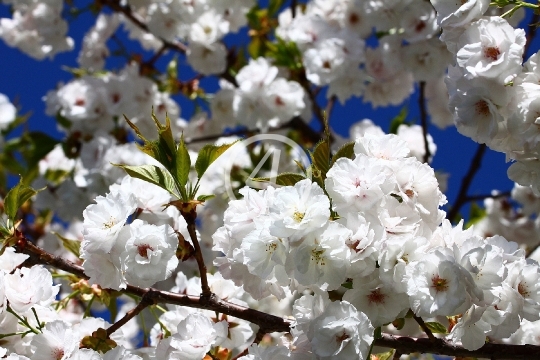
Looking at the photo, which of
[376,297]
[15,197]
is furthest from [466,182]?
[15,197]

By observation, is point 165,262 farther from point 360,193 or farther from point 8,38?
point 8,38

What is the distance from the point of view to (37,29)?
352 centimetres

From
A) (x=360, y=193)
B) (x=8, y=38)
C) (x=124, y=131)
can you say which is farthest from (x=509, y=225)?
(x=8, y=38)

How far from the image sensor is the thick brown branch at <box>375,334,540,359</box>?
4.11 ft

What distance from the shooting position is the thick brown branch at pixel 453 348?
1252 millimetres

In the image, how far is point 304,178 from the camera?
126 cm

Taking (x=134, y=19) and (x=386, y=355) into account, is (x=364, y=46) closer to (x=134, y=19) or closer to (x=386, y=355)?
(x=134, y=19)

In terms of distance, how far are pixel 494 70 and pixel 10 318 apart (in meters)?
1.11

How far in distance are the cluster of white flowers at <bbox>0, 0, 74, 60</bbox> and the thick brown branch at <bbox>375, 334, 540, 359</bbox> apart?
9.17 ft

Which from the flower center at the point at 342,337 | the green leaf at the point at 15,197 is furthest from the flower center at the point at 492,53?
the green leaf at the point at 15,197

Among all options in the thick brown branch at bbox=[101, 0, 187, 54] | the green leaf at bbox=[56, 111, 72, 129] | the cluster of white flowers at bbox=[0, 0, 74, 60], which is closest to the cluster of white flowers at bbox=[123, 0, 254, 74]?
the thick brown branch at bbox=[101, 0, 187, 54]

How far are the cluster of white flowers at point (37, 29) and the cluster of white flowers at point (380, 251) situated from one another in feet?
8.62

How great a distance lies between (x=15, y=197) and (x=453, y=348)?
93 cm

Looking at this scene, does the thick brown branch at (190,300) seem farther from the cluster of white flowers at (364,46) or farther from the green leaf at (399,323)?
the cluster of white flowers at (364,46)
